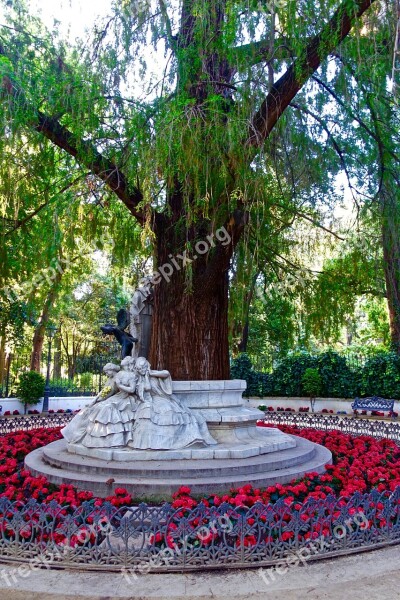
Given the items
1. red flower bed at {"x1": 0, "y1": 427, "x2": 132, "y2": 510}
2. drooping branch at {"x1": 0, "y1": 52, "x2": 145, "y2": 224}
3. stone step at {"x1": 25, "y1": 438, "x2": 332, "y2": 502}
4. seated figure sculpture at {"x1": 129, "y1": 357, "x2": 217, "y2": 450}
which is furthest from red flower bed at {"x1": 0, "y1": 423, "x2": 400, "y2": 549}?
drooping branch at {"x1": 0, "y1": 52, "x2": 145, "y2": 224}

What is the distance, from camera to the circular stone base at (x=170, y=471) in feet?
16.0

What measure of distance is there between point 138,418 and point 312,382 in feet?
36.9

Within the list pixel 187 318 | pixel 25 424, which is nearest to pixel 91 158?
pixel 187 318

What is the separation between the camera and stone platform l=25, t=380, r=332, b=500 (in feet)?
16.2

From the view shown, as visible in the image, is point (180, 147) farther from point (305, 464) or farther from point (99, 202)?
point (305, 464)

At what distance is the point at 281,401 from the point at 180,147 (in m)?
12.7

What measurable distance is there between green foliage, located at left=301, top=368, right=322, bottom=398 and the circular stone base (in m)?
10.3

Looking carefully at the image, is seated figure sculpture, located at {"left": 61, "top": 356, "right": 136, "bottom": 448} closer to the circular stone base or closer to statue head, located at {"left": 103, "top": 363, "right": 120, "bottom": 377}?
statue head, located at {"left": 103, "top": 363, "right": 120, "bottom": 377}

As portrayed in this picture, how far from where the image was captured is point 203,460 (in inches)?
221

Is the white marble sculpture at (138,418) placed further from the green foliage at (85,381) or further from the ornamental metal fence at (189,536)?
the green foliage at (85,381)

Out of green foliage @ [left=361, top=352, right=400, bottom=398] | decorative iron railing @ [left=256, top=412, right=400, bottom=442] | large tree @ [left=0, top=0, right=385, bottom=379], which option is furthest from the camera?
green foliage @ [left=361, top=352, right=400, bottom=398]

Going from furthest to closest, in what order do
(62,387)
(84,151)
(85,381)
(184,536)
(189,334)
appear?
(85,381)
(62,387)
(189,334)
(84,151)
(184,536)

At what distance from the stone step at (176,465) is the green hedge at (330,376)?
10571 mm

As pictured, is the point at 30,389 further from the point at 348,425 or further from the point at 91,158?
the point at 91,158
